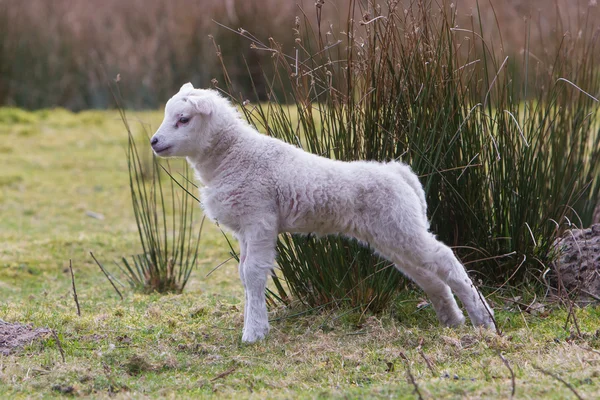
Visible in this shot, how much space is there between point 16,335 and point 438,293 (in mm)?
2418

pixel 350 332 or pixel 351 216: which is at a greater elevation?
pixel 351 216

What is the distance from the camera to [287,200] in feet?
14.4

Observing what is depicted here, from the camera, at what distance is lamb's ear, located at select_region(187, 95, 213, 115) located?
14.3ft

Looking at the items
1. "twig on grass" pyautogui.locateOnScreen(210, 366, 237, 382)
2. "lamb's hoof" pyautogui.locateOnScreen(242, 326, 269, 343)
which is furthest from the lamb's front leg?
"twig on grass" pyautogui.locateOnScreen(210, 366, 237, 382)

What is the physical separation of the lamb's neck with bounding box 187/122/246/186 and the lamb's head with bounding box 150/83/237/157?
0.13ft

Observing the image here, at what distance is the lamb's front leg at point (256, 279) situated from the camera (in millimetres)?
4352

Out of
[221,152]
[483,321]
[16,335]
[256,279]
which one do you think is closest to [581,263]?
[483,321]

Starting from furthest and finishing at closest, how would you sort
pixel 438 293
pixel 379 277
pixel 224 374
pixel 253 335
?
pixel 379 277 → pixel 438 293 → pixel 253 335 → pixel 224 374

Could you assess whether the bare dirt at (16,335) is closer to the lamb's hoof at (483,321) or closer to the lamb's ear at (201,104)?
the lamb's ear at (201,104)

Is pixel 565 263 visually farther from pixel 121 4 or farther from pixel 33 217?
pixel 121 4

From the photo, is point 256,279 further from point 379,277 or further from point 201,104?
point 201,104

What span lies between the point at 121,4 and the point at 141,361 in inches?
551

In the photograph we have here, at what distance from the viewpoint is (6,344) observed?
441 centimetres

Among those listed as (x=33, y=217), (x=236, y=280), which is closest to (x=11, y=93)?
(x=33, y=217)
